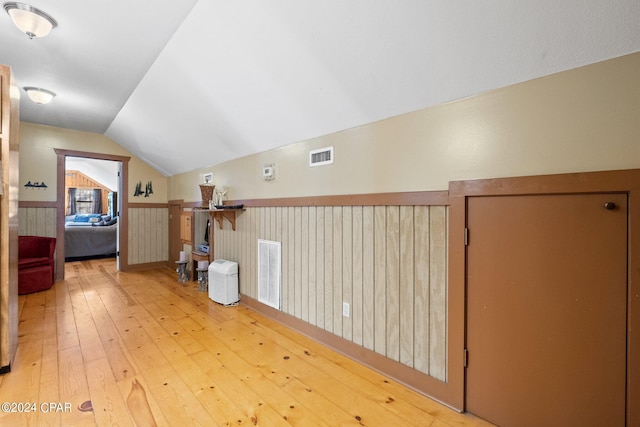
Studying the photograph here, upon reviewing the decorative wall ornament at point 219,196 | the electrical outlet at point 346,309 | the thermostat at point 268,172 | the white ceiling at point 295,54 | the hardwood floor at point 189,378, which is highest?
the white ceiling at point 295,54

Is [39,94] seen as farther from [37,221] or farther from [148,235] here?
[148,235]

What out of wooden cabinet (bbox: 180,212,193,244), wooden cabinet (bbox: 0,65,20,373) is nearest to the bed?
wooden cabinet (bbox: 180,212,193,244)

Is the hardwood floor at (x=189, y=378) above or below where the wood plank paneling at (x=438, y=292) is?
below

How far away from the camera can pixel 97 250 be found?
22.6 feet

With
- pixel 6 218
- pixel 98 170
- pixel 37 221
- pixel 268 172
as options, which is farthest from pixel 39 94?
pixel 98 170

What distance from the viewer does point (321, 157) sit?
2.57 meters

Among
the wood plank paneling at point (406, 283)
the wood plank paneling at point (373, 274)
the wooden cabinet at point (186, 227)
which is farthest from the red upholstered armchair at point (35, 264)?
the wood plank paneling at point (406, 283)

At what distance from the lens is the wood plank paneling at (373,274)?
1.84 meters

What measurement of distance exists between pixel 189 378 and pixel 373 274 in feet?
4.96

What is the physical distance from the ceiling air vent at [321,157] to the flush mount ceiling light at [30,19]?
218 centimetres

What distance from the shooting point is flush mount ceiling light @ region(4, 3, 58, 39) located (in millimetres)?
2018

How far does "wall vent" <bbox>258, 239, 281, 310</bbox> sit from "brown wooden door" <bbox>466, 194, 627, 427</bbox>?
1927mm

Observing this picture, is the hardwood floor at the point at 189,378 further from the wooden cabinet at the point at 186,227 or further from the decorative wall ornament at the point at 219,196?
the wooden cabinet at the point at 186,227

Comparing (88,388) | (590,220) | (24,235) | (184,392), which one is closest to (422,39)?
(590,220)
